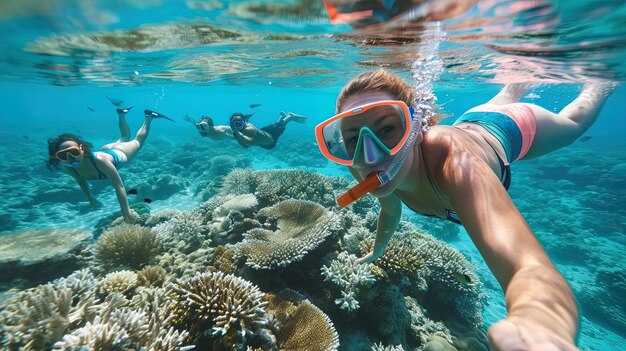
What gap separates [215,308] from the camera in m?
3.30

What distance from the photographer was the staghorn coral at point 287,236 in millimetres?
4477

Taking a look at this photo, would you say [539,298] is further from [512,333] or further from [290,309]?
[290,309]

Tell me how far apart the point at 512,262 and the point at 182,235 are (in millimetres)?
6409

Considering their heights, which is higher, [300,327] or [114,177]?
[114,177]

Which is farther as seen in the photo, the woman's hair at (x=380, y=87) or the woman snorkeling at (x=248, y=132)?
the woman snorkeling at (x=248, y=132)

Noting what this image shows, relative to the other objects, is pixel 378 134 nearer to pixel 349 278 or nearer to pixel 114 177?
pixel 349 278

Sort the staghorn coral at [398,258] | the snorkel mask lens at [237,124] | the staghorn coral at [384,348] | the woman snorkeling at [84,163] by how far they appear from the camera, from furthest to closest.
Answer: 1. the snorkel mask lens at [237,124]
2. the woman snorkeling at [84,163]
3. the staghorn coral at [398,258]
4. the staghorn coral at [384,348]

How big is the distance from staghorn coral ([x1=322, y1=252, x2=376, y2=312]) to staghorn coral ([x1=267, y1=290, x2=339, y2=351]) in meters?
0.52

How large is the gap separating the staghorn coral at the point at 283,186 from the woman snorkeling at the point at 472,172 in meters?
4.18

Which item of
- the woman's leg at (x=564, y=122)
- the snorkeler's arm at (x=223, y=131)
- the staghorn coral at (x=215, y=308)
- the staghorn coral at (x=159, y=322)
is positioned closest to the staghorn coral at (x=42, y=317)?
the staghorn coral at (x=159, y=322)

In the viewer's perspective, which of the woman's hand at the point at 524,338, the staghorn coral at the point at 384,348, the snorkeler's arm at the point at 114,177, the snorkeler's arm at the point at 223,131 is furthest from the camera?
the snorkeler's arm at the point at 223,131

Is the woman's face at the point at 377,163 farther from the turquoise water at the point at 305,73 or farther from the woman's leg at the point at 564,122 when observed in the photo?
the woman's leg at the point at 564,122

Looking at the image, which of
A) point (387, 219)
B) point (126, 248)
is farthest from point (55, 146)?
point (387, 219)

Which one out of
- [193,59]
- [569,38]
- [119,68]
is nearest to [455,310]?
[569,38]
